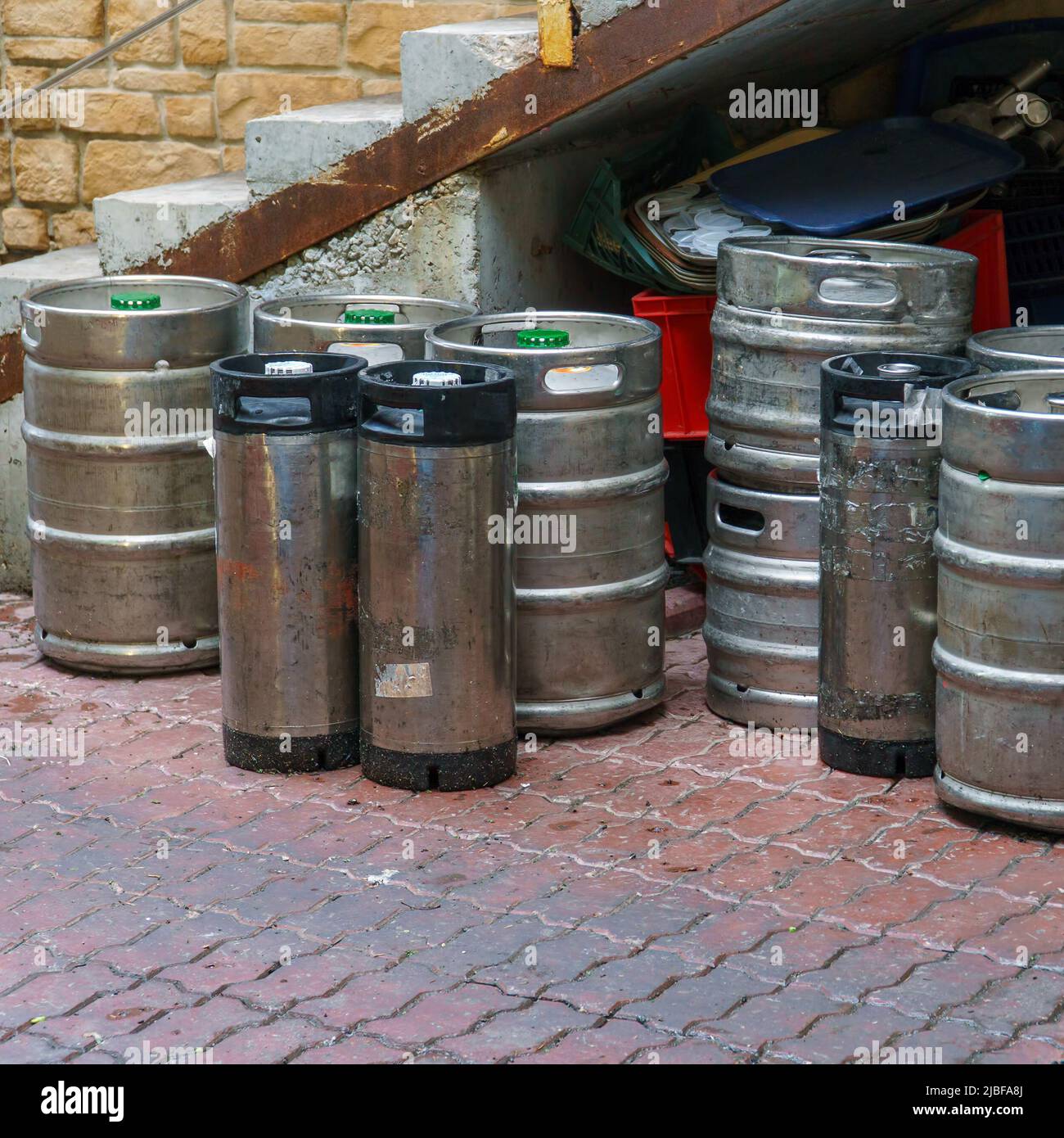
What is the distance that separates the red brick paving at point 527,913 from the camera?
3695 millimetres

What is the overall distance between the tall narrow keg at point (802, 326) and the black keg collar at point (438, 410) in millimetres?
823

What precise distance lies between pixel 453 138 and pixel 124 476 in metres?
1.50

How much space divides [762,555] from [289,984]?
2.05 meters

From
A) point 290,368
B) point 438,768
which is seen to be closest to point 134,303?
point 290,368

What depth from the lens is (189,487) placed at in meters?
5.70

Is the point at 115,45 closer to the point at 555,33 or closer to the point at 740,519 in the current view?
the point at 555,33

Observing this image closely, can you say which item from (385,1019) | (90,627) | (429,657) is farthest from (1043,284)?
(385,1019)

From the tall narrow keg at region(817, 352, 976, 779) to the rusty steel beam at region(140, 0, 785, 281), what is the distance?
128 cm

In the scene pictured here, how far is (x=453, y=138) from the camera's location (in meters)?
5.87

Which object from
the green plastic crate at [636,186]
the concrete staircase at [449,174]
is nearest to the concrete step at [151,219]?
the concrete staircase at [449,174]

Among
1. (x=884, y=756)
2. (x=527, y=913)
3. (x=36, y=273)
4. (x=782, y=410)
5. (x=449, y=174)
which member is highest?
(x=449, y=174)

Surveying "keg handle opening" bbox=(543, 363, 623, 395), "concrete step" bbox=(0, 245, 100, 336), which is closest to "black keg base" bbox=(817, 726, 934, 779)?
"keg handle opening" bbox=(543, 363, 623, 395)

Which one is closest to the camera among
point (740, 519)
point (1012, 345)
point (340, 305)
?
point (1012, 345)

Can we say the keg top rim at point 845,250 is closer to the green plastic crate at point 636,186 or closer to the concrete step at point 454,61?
the green plastic crate at point 636,186
